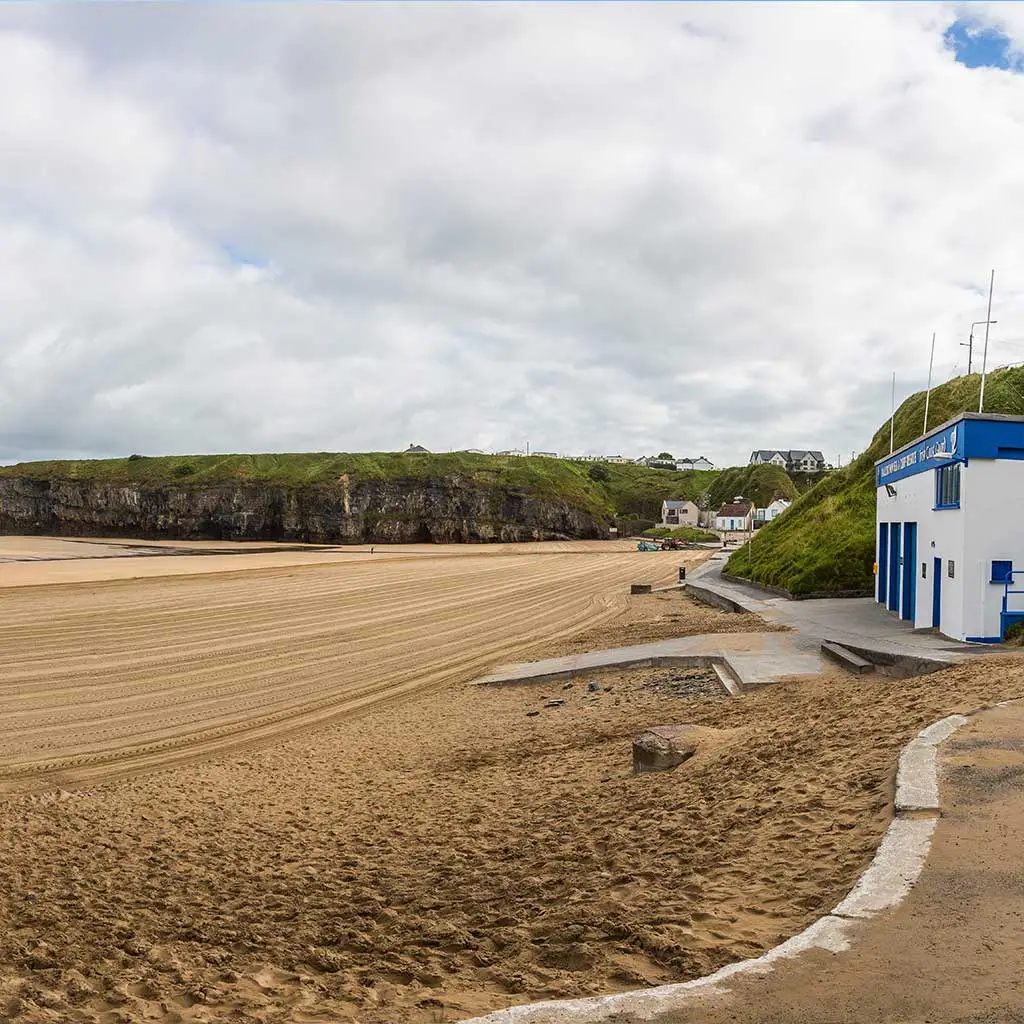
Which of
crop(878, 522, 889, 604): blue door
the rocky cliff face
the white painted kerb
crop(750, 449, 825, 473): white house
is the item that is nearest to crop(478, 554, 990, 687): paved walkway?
crop(878, 522, 889, 604): blue door

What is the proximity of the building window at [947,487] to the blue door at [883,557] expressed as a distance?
6.88 m

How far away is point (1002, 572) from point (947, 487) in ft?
6.98

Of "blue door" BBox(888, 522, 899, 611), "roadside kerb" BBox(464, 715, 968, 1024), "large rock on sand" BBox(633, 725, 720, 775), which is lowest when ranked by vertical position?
"large rock on sand" BBox(633, 725, 720, 775)

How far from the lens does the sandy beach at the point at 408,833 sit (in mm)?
4875

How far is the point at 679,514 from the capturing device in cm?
11088

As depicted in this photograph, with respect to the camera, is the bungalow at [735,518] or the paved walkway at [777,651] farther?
the bungalow at [735,518]

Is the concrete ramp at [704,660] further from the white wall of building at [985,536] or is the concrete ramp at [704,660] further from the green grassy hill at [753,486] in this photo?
the green grassy hill at [753,486]

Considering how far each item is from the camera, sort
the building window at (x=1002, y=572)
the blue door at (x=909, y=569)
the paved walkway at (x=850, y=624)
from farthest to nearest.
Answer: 1. the blue door at (x=909, y=569)
2. the building window at (x=1002, y=572)
3. the paved walkway at (x=850, y=624)

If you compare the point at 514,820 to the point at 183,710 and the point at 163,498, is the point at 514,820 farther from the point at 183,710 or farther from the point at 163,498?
the point at 163,498

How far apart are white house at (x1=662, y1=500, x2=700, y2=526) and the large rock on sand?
103 meters

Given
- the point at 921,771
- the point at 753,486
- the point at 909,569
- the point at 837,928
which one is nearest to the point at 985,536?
the point at 909,569

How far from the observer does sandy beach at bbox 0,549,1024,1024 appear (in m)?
4.88

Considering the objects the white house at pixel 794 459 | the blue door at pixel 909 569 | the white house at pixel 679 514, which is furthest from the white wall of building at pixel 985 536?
the white house at pixel 794 459

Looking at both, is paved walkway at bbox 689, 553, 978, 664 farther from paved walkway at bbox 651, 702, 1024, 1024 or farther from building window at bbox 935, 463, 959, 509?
paved walkway at bbox 651, 702, 1024, 1024
